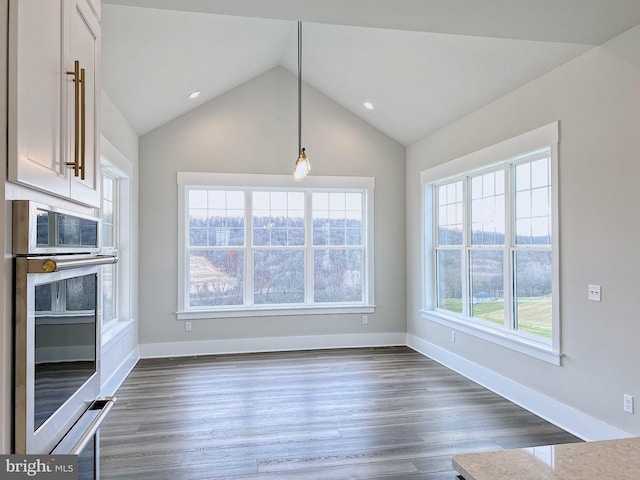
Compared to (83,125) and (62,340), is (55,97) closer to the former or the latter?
(83,125)

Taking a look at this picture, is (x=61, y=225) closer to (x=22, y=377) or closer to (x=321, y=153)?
(x=22, y=377)

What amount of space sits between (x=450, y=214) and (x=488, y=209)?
0.80m

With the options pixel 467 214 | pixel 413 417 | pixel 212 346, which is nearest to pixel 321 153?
pixel 467 214

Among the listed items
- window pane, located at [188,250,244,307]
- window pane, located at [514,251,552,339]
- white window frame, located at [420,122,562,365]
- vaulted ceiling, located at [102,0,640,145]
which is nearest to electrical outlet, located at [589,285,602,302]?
white window frame, located at [420,122,562,365]

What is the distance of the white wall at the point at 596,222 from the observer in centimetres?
291

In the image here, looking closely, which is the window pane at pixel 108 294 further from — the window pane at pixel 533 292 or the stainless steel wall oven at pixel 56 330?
the window pane at pixel 533 292

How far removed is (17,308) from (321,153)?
527cm

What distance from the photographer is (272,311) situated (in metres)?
5.95

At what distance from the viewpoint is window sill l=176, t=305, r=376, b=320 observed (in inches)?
226

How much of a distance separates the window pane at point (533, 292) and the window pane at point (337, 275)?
251 cm

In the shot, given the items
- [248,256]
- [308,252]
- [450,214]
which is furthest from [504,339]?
[248,256]

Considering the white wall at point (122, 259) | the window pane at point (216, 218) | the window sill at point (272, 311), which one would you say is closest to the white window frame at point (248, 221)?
the window sill at point (272, 311)

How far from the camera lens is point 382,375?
4.83 meters

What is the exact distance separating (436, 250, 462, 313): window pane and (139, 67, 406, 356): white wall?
29.4 inches
